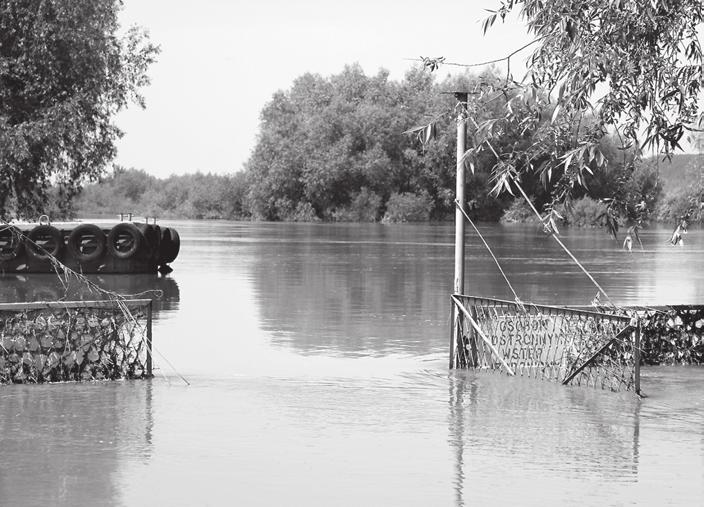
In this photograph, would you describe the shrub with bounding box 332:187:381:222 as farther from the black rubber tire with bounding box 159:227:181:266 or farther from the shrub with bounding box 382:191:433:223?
the black rubber tire with bounding box 159:227:181:266

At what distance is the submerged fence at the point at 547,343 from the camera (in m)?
14.6

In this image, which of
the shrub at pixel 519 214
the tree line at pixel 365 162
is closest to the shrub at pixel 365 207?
the tree line at pixel 365 162

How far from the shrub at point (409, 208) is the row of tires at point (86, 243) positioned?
88123mm

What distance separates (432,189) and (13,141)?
3583 inches

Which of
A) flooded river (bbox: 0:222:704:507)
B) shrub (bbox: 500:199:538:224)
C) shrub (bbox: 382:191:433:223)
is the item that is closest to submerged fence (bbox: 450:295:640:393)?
flooded river (bbox: 0:222:704:507)

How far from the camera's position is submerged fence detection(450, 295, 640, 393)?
573 inches

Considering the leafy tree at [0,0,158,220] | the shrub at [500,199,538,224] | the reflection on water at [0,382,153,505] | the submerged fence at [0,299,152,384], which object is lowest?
the reflection on water at [0,382,153,505]

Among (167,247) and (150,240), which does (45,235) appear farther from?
(167,247)

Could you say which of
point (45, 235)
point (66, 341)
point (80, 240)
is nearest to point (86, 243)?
point (80, 240)

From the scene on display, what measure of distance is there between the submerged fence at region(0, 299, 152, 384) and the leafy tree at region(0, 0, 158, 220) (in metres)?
26.5

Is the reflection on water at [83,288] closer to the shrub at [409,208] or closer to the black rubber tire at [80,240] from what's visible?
the black rubber tire at [80,240]

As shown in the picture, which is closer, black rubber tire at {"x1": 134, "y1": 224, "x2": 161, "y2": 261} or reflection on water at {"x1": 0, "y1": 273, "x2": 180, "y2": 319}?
reflection on water at {"x1": 0, "y1": 273, "x2": 180, "y2": 319}

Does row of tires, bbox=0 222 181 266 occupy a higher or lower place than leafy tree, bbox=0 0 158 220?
lower

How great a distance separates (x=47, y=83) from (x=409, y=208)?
277ft
